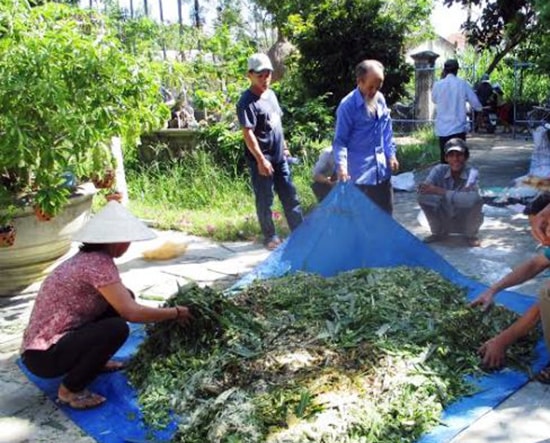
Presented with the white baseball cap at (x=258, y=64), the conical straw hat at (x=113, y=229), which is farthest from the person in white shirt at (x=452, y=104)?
the conical straw hat at (x=113, y=229)

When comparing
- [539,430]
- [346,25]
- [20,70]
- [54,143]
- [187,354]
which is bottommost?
[539,430]

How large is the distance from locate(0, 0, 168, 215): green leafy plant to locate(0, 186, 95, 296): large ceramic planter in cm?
21

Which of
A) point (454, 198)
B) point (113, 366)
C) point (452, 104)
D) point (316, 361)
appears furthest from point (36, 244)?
point (452, 104)

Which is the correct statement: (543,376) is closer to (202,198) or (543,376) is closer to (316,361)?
(316,361)

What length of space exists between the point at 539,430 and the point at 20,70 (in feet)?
11.1

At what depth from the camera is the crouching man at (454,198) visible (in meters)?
5.05

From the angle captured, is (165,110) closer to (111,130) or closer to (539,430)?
(111,130)

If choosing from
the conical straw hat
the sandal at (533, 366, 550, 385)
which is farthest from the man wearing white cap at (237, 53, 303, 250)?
the sandal at (533, 366, 550, 385)

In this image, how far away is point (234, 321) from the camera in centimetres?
308

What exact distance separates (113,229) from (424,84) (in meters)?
11.3

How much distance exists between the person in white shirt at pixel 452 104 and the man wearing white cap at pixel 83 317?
15.8 ft

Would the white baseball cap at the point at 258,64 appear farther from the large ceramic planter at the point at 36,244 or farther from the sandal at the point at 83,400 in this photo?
the sandal at the point at 83,400

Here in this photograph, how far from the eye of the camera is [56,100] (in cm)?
379

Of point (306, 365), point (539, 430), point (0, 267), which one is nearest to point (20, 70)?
point (0, 267)
